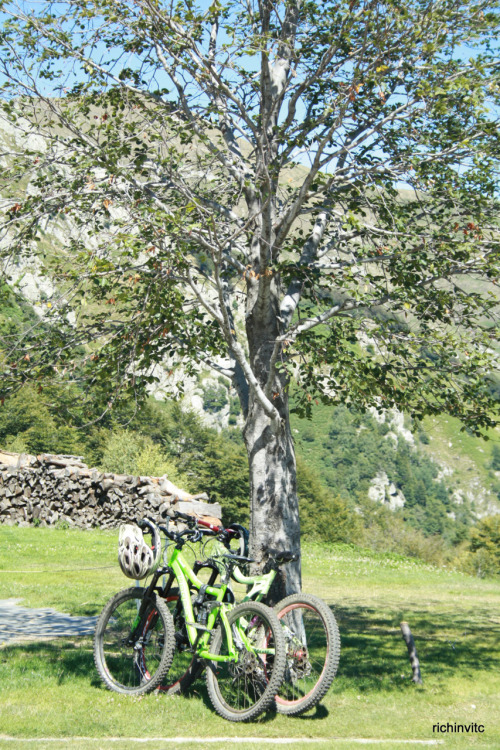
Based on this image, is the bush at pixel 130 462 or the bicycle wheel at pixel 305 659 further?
the bush at pixel 130 462

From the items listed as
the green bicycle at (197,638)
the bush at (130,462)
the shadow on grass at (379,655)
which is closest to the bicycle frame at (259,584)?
the green bicycle at (197,638)

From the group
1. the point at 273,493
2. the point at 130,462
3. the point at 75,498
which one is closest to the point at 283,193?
the point at 273,493

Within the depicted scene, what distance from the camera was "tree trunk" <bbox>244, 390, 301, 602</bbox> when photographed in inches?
296

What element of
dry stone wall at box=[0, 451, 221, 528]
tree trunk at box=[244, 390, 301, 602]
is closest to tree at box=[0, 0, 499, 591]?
tree trunk at box=[244, 390, 301, 602]

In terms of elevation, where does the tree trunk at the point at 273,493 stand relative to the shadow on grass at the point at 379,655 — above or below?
above

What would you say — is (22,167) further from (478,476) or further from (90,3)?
(478,476)

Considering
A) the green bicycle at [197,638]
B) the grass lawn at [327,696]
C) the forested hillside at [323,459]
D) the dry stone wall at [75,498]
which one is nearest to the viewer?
the grass lawn at [327,696]

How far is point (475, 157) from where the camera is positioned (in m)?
8.04

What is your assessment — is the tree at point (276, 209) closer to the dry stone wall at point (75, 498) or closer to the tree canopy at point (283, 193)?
the tree canopy at point (283, 193)

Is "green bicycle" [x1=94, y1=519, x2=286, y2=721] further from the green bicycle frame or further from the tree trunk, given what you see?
the tree trunk

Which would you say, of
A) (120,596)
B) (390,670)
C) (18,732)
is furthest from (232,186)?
(18,732)

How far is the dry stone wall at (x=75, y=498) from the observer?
844 inches

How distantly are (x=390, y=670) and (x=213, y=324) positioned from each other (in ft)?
18.5

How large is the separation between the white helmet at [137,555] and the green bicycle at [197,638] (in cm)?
20
